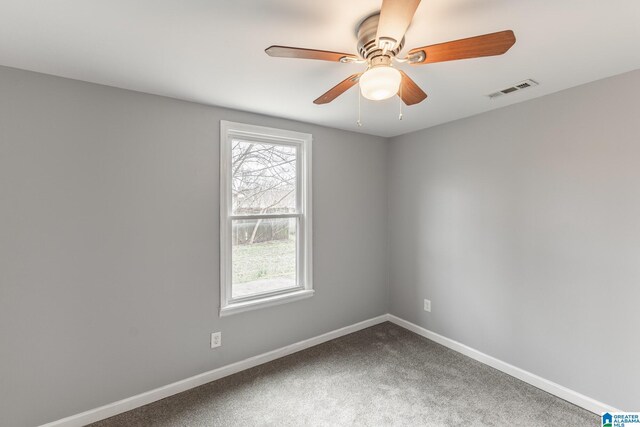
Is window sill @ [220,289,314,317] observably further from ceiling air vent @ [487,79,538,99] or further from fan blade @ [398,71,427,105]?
ceiling air vent @ [487,79,538,99]

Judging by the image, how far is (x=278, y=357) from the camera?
2.84 metres

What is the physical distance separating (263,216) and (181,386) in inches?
60.3

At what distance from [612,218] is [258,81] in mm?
2604

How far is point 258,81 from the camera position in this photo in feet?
6.69

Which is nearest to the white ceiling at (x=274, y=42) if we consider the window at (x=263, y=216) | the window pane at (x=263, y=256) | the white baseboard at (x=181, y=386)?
the window at (x=263, y=216)

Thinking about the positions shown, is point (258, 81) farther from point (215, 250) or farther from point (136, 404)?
point (136, 404)

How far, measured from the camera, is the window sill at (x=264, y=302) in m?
2.56

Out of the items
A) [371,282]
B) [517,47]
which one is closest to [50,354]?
[371,282]

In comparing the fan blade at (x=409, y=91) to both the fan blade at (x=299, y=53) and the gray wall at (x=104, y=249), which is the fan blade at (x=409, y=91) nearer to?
the fan blade at (x=299, y=53)

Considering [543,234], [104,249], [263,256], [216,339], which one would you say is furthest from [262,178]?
[543,234]

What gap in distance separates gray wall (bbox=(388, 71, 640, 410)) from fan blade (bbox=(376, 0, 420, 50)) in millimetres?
1847

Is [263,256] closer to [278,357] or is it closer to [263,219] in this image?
[263,219]

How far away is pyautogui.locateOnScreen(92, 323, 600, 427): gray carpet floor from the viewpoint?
2037 mm

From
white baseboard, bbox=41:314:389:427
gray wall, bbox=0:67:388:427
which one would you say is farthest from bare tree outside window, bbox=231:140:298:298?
white baseboard, bbox=41:314:389:427
